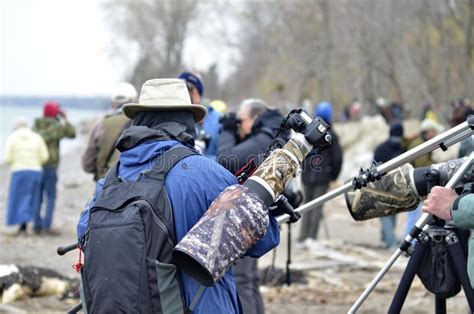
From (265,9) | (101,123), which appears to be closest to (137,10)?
(265,9)

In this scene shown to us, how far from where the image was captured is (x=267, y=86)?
5566cm

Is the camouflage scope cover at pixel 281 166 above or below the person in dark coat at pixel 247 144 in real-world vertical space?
above

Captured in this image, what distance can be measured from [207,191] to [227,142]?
335cm

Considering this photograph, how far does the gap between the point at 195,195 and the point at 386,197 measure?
1.43 meters

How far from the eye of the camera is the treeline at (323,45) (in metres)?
21.0

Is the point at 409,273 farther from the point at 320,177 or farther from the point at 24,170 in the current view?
the point at 24,170

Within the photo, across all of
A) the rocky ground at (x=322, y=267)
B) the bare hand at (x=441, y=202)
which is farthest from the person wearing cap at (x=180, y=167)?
the rocky ground at (x=322, y=267)

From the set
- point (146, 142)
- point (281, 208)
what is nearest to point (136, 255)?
point (146, 142)

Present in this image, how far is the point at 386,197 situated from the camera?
4570 millimetres

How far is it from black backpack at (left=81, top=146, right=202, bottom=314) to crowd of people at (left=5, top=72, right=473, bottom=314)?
0.06ft

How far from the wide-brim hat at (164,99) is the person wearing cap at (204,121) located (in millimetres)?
3021

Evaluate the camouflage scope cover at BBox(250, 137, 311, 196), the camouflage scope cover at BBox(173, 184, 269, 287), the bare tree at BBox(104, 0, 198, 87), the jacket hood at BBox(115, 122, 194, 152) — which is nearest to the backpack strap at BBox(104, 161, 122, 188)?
the jacket hood at BBox(115, 122, 194, 152)

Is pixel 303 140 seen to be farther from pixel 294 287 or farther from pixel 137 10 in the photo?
pixel 137 10

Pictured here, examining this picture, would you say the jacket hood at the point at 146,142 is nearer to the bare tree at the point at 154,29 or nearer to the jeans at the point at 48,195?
the jeans at the point at 48,195
